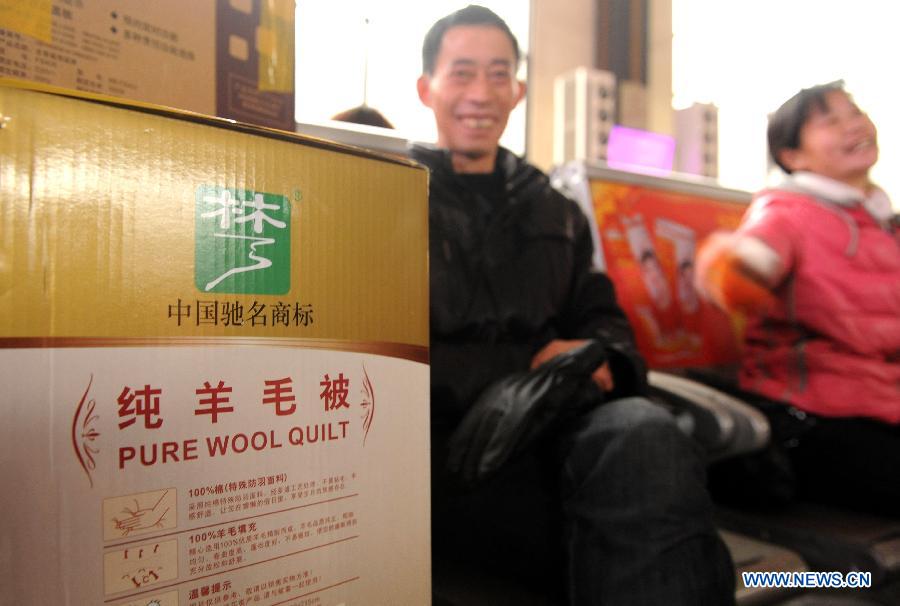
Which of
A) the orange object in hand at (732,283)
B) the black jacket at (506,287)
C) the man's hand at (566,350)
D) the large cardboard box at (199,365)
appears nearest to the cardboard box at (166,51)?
the large cardboard box at (199,365)

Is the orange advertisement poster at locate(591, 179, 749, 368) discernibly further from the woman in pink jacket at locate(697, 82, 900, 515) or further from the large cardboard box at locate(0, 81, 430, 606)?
the large cardboard box at locate(0, 81, 430, 606)

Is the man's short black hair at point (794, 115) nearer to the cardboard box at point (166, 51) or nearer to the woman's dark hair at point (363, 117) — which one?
the woman's dark hair at point (363, 117)

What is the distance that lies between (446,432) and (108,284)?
59 centimetres

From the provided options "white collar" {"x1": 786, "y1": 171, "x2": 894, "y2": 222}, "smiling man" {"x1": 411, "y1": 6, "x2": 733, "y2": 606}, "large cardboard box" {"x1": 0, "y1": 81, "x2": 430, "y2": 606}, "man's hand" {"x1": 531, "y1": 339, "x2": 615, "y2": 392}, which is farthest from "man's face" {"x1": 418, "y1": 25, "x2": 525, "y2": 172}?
"white collar" {"x1": 786, "y1": 171, "x2": 894, "y2": 222}

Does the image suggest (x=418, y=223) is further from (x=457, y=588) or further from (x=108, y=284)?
(x=457, y=588)

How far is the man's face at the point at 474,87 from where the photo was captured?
1.10 m

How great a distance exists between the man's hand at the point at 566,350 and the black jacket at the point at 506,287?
15 mm

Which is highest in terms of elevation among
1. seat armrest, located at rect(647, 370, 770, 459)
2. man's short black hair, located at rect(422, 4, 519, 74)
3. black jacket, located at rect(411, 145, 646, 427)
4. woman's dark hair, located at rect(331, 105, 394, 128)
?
man's short black hair, located at rect(422, 4, 519, 74)

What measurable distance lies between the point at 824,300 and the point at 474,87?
874 mm

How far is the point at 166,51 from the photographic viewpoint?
56 cm

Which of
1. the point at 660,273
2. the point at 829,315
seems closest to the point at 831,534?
the point at 829,315

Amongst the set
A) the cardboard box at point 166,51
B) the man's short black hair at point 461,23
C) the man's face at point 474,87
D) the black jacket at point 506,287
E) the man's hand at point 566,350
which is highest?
the man's short black hair at point 461,23

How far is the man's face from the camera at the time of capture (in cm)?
110

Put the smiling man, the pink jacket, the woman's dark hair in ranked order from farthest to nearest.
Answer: the woman's dark hair < the pink jacket < the smiling man
